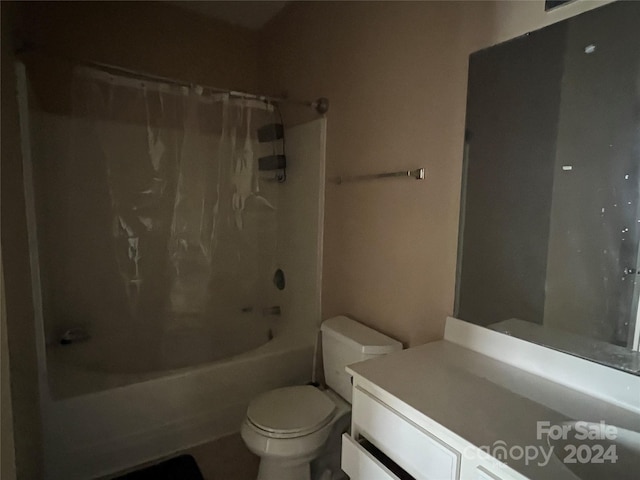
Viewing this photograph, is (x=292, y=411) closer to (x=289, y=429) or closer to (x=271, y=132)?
(x=289, y=429)

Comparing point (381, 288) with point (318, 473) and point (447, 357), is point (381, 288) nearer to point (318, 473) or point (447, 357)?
point (447, 357)

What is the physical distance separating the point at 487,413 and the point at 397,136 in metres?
1.14

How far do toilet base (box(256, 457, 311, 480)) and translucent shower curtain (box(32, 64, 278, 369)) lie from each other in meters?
0.82

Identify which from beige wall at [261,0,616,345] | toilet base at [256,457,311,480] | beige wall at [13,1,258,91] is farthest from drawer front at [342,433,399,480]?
beige wall at [13,1,258,91]

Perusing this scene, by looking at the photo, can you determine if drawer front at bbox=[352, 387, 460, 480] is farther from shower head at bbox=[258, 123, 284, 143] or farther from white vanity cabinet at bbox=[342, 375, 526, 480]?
shower head at bbox=[258, 123, 284, 143]

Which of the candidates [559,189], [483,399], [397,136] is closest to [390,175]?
[397,136]

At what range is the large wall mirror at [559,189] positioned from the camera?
0.97m

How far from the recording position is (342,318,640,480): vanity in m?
0.79

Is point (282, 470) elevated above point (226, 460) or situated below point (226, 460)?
above

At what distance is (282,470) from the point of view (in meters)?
1.54

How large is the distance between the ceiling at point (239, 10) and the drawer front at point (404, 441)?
2417 millimetres

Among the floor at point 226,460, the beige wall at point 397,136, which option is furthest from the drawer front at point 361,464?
the floor at point 226,460

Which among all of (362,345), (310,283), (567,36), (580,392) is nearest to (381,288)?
(362,345)

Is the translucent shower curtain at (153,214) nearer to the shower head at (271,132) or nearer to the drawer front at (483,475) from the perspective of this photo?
the shower head at (271,132)
